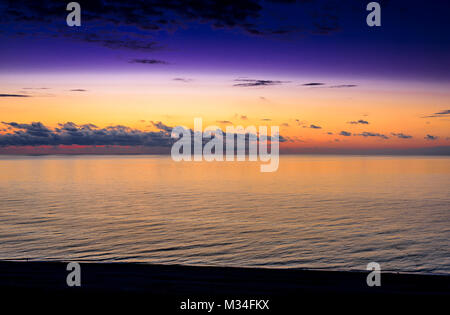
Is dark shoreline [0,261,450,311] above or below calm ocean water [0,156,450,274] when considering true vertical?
above

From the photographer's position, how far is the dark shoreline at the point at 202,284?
807 cm

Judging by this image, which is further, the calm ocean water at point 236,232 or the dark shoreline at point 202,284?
the calm ocean water at point 236,232

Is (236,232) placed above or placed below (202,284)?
below

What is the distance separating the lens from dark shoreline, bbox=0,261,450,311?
8.07 meters

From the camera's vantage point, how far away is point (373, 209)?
124 ft

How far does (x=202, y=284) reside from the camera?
9023 mm

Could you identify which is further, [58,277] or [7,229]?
[7,229]

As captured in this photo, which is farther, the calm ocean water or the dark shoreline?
the calm ocean water

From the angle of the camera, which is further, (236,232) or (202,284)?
(236,232)

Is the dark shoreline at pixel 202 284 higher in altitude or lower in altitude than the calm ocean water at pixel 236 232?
higher
